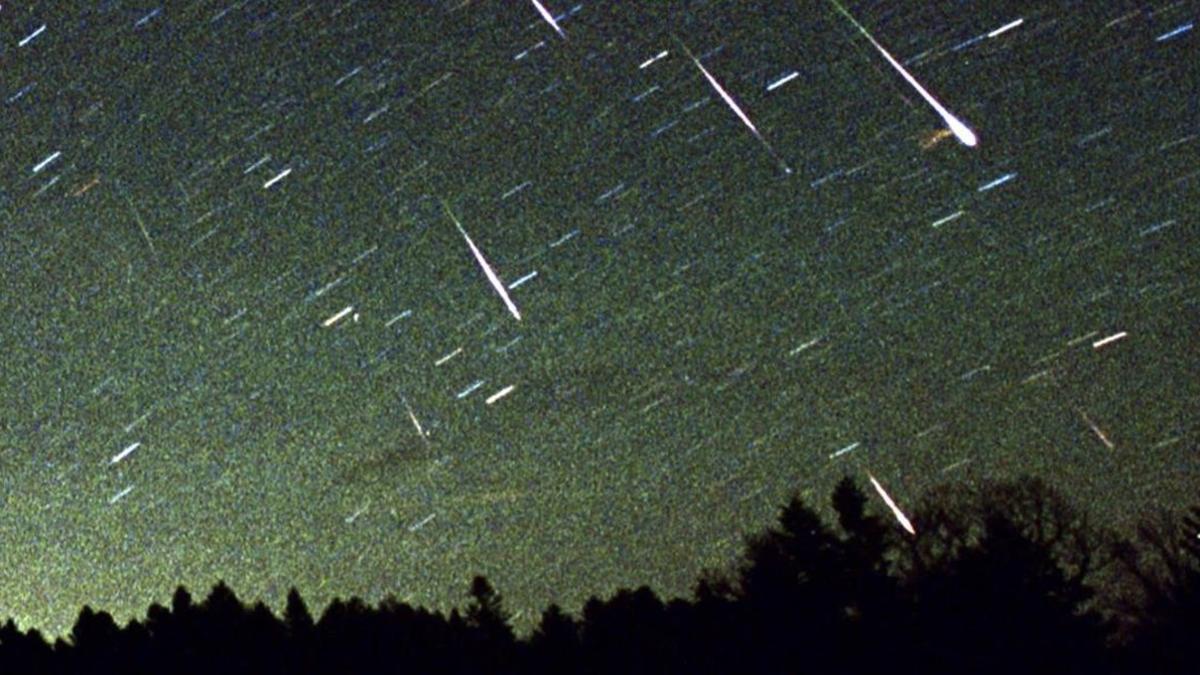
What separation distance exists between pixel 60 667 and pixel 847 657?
2077 centimetres

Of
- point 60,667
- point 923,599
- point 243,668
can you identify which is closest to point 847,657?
point 923,599

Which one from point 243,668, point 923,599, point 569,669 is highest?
point 243,668

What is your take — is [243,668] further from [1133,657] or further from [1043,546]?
[1043,546]

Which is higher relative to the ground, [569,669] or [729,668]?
[569,669]

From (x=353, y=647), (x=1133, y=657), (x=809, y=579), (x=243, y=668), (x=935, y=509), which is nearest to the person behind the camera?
(x=243, y=668)

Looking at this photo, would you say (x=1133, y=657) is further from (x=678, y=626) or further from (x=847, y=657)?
(x=678, y=626)

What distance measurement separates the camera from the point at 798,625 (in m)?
37.6

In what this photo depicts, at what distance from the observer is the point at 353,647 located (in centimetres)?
2848

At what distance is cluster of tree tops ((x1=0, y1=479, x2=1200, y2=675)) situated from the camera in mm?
26750

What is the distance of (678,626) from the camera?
1303 inches

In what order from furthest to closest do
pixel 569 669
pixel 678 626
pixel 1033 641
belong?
pixel 1033 641 < pixel 678 626 < pixel 569 669

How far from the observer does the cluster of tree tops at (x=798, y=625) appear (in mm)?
26750

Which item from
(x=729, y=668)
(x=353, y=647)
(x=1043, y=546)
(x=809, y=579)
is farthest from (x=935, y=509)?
(x=353, y=647)

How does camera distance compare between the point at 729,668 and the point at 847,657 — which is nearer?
the point at 729,668
